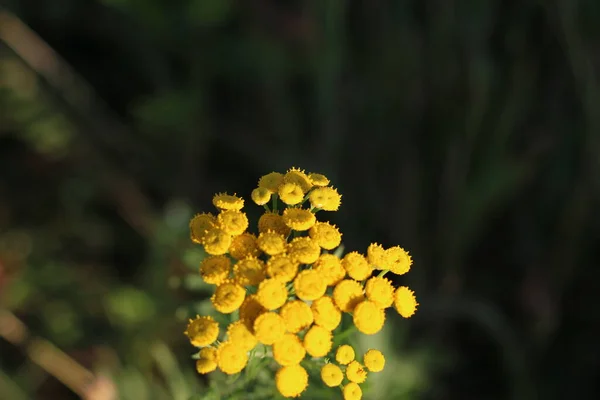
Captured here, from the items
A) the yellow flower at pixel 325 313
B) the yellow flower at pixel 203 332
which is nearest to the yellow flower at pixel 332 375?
the yellow flower at pixel 325 313

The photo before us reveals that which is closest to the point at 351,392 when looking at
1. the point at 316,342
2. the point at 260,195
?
the point at 316,342

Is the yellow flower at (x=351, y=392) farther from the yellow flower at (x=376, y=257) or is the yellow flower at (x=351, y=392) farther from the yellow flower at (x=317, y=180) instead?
the yellow flower at (x=317, y=180)

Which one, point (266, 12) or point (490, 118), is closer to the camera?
point (490, 118)

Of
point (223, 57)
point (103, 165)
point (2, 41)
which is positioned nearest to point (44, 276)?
point (103, 165)

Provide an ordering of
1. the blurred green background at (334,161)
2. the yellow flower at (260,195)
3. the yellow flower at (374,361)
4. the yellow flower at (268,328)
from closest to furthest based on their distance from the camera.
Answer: the yellow flower at (268,328) → the yellow flower at (374,361) → the yellow flower at (260,195) → the blurred green background at (334,161)

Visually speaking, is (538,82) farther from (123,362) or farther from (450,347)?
(123,362)

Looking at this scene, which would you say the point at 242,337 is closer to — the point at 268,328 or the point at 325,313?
the point at 268,328
